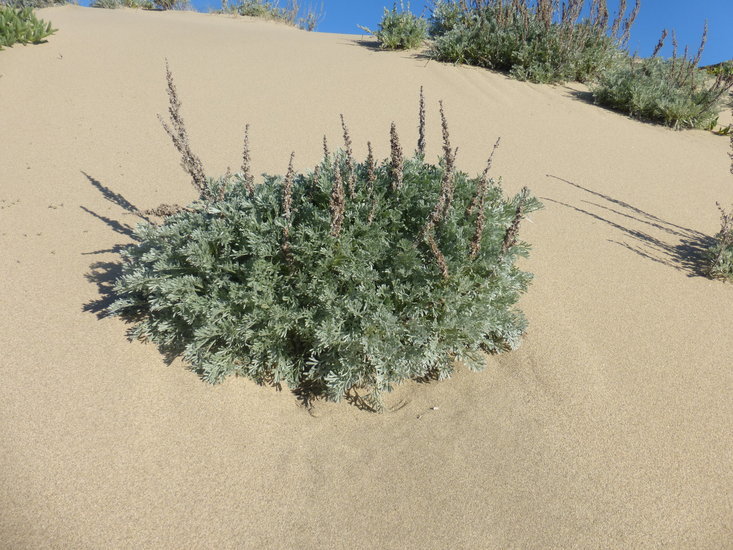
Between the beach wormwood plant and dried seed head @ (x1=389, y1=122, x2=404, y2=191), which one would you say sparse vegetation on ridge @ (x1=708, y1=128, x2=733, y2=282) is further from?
dried seed head @ (x1=389, y1=122, x2=404, y2=191)

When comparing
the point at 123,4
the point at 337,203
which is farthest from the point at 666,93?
the point at 123,4

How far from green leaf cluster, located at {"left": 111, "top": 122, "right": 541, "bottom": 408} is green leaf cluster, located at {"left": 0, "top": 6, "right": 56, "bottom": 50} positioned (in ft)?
24.1

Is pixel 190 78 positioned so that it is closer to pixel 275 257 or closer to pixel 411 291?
pixel 275 257

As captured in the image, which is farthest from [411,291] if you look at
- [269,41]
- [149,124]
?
[269,41]

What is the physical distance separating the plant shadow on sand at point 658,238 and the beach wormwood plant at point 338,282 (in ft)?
6.70

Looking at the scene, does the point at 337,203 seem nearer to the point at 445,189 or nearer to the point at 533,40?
the point at 445,189

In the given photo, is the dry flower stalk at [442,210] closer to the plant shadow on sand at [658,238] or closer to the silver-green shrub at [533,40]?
the plant shadow on sand at [658,238]

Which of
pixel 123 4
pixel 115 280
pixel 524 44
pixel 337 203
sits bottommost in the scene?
pixel 115 280

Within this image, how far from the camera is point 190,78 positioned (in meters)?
8.02

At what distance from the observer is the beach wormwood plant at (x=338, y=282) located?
2.78 meters

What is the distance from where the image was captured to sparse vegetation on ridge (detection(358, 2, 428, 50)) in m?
9.40

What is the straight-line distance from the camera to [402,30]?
950cm

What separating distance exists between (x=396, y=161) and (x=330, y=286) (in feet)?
2.83

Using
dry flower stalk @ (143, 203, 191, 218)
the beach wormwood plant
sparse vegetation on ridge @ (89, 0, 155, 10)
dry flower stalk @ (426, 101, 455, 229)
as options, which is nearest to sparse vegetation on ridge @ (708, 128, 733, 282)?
the beach wormwood plant
